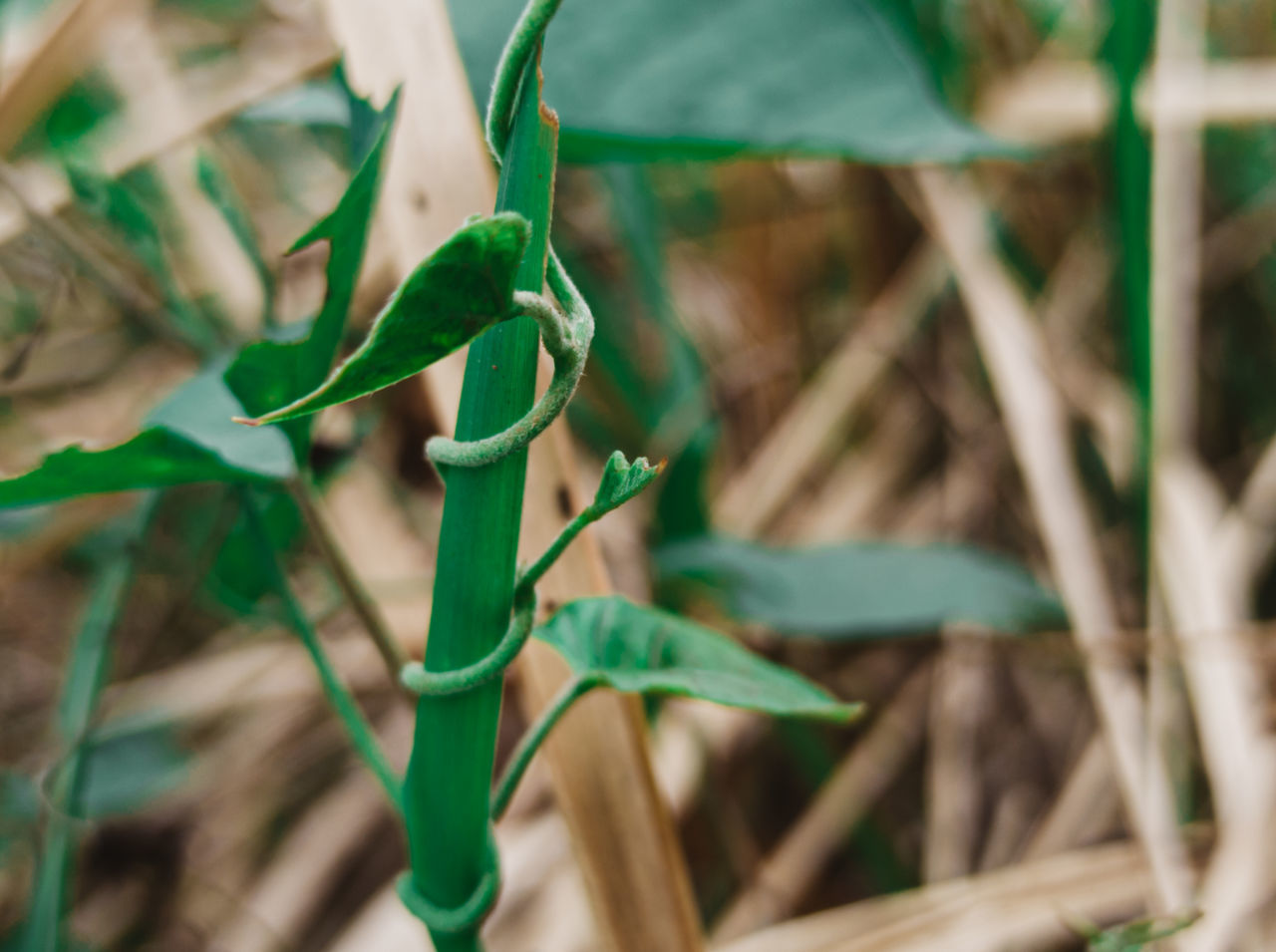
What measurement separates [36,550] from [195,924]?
0.77 ft

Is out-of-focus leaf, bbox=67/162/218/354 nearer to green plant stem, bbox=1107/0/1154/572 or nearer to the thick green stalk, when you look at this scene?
the thick green stalk

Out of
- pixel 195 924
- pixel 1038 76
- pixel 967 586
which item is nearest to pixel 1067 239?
pixel 1038 76

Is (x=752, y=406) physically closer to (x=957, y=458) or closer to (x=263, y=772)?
(x=957, y=458)

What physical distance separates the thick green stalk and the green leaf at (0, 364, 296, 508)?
0.05 m

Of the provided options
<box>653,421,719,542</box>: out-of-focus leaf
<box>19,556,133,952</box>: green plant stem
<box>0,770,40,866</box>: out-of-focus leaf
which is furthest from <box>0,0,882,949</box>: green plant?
<box>0,770,40,866</box>: out-of-focus leaf

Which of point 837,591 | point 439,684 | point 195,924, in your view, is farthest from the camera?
point 195,924

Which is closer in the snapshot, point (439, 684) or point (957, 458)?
point (439, 684)

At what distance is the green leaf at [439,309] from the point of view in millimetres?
97

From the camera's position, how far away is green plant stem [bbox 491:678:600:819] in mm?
154

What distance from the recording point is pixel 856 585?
36 centimetres

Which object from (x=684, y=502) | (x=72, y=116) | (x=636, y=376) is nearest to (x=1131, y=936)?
(x=684, y=502)

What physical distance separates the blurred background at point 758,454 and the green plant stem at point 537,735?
Answer: 53 millimetres

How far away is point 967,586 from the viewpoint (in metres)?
0.36

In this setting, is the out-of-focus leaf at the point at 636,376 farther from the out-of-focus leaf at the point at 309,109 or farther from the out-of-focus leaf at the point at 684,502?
the out-of-focus leaf at the point at 309,109
